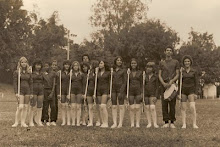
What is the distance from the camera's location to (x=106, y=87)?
A: 12.7 meters

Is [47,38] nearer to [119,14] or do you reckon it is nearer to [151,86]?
[119,14]

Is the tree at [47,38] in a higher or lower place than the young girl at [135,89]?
higher

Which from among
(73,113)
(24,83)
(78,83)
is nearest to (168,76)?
(78,83)

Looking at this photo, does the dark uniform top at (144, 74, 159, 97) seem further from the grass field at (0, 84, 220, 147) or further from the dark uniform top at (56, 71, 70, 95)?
the dark uniform top at (56, 71, 70, 95)

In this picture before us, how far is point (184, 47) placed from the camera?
5797 centimetres

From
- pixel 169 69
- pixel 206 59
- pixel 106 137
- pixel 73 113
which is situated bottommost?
pixel 106 137

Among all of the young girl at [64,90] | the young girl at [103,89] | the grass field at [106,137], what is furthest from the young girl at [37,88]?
the young girl at [103,89]

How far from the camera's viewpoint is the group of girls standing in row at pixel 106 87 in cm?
1250

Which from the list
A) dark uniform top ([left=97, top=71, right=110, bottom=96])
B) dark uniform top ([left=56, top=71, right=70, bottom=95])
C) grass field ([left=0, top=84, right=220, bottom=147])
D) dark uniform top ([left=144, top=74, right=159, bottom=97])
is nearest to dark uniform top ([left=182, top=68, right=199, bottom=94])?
dark uniform top ([left=144, top=74, right=159, bottom=97])

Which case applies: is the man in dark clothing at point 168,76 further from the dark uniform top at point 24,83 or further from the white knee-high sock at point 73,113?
the dark uniform top at point 24,83

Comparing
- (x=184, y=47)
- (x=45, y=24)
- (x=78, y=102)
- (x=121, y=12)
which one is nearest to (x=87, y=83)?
(x=78, y=102)

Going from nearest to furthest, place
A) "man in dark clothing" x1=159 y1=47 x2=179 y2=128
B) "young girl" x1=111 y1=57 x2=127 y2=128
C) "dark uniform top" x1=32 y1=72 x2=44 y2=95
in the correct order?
"man in dark clothing" x1=159 y1=47 x2=179 y2=128, "young girl" x1=111 y1=57 x2=127 y2=128, "dark uniform top" x1=32 y1=72 x2=44 y2=95

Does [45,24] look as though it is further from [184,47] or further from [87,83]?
[87,83]

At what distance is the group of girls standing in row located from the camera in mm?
12500
